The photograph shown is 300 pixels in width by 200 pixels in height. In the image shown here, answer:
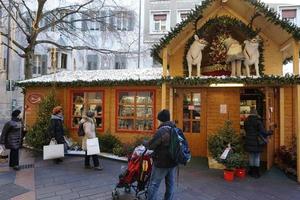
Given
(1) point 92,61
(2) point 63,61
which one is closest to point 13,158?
(1) point 92,61

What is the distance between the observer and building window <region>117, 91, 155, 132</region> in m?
11.1

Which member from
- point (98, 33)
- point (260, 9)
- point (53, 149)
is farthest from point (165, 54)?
point (98, 33)

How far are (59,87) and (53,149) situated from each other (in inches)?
149

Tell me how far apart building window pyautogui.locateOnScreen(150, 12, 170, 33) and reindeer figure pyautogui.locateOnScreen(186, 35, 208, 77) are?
1909 centimetres

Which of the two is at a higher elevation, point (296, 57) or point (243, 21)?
point (243, 21)

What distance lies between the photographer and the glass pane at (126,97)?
37.0 ft

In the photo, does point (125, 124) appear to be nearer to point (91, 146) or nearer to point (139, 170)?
point (91, 146)

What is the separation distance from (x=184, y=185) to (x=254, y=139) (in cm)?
226

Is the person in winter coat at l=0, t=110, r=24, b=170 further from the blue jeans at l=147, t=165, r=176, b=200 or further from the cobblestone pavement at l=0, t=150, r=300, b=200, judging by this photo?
the blue jeans at l=147, t=165, r=176, b=200

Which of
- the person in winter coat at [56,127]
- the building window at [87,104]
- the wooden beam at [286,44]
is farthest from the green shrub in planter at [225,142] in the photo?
the building window at [87,104]

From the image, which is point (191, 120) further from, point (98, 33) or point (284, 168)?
point (98, 33)

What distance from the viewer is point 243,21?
30.9ft

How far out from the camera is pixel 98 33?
83.1 feet

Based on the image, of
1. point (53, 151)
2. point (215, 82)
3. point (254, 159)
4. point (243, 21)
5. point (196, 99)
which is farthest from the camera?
point (196, 99)
